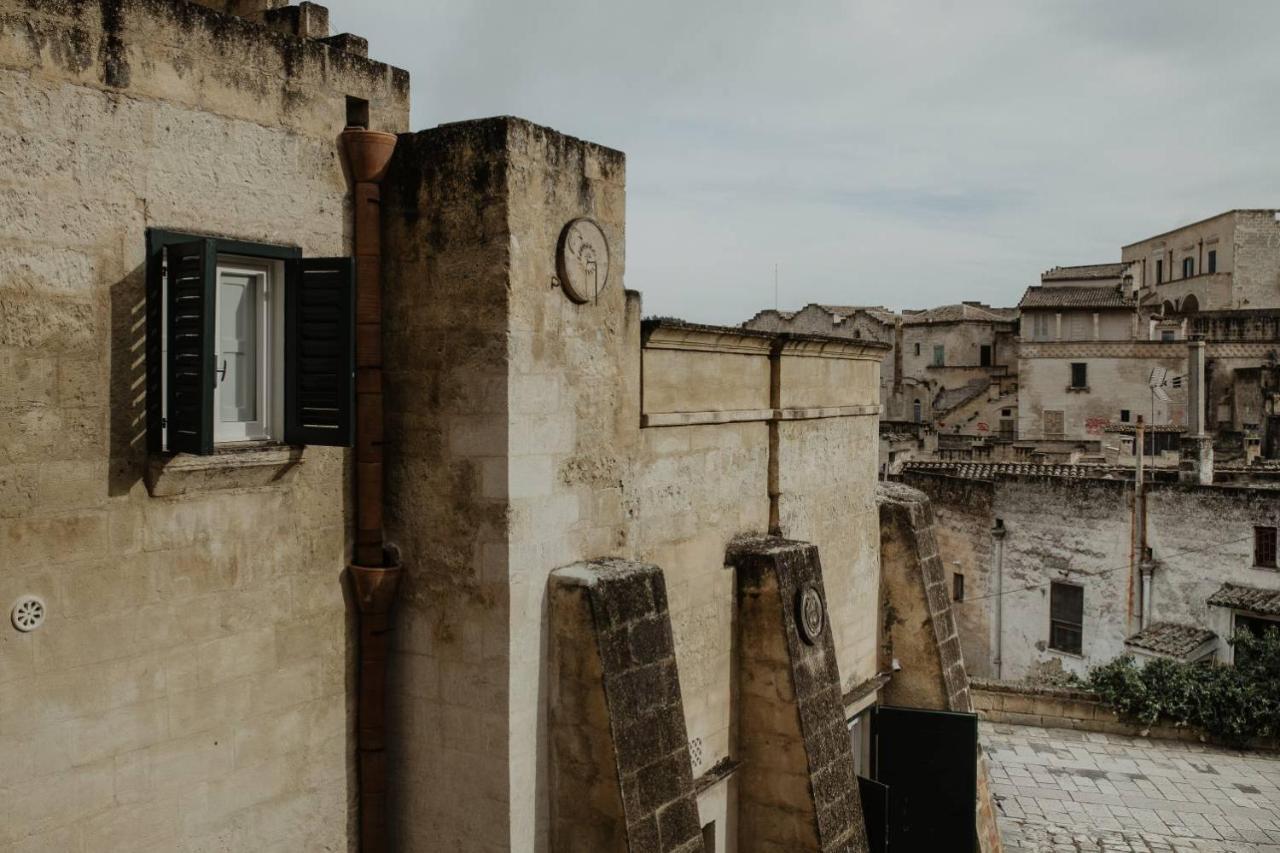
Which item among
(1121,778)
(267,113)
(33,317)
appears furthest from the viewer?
(1121,778)

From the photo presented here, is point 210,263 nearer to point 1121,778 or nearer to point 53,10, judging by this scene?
point 53,10

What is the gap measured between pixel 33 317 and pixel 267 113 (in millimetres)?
1729

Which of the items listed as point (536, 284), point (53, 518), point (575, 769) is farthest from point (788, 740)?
point (53, 518)

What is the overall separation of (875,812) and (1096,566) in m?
14.6

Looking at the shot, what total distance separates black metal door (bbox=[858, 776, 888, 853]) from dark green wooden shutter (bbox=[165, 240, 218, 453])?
23.5ft

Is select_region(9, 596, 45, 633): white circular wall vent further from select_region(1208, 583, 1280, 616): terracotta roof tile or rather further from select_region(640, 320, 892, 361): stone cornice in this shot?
select_region(1208, 583, 1280, 616): terracotta roof tile

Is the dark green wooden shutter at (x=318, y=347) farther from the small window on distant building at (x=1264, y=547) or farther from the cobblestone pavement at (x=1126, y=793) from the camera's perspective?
the small window on distant building at (x=1264, y=547)

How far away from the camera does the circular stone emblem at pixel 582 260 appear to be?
6531 mm

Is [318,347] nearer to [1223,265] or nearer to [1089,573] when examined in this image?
[1089,573]

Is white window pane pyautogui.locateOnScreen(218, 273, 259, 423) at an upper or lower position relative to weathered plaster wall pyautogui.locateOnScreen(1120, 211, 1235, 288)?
lower

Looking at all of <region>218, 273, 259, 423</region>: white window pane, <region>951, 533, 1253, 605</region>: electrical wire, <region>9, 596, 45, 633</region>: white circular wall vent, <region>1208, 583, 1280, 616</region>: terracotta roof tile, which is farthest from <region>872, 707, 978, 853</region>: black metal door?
<region>951, 533, 1253, 605</region>: electrical wire

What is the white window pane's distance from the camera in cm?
580

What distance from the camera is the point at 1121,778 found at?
49.2ft

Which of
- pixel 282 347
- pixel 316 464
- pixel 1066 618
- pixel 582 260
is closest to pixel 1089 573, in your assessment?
pixel 1066 618
